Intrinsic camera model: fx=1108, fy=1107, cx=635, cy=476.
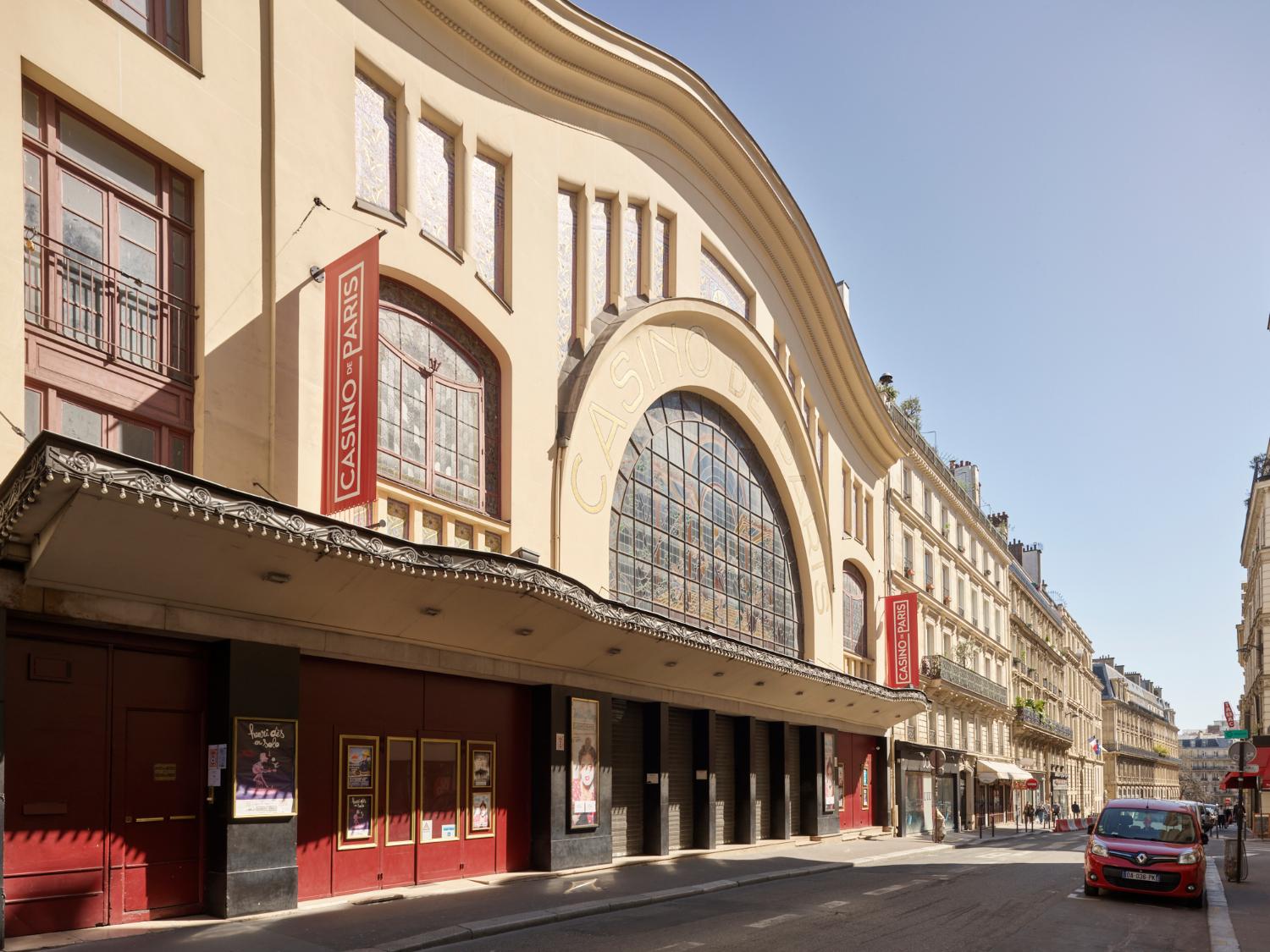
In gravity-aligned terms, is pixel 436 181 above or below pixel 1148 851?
above

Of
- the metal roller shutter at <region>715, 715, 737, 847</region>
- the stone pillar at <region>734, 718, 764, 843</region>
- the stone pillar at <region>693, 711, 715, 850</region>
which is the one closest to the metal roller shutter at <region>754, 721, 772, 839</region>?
the stone pillar at <region>734, 718, 764, 843</region>

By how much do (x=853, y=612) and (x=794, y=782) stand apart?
27.3 ft

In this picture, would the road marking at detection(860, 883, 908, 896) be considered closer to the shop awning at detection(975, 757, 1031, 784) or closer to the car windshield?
the car windshield

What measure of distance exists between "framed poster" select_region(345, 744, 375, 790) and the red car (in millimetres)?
11219

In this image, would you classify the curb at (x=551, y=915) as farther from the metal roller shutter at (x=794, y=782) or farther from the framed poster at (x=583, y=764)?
the metal roller shutter at (x=794, y=782)

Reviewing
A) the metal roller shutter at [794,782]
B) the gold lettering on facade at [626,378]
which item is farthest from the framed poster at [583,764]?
the metal roller shutter at [794,782]

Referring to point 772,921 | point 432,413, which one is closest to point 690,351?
point 432,413

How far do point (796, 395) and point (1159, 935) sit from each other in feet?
71.6

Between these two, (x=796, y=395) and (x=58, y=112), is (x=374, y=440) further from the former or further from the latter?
(x=796, y=395)

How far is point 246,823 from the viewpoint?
1329 cm

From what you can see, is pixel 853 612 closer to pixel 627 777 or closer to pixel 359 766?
pixel 627 777

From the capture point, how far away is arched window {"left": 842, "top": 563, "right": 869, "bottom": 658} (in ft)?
124

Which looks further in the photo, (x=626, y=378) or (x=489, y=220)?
(x=626, y=378)

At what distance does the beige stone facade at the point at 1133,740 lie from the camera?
109 metres
